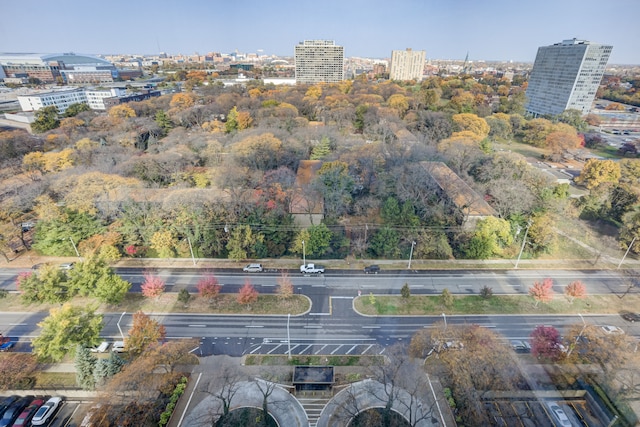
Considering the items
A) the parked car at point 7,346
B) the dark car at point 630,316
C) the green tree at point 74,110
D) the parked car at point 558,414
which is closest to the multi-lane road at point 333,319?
the dark car at point 630,316

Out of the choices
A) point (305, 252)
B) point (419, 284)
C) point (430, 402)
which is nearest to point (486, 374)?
point (430, 402)

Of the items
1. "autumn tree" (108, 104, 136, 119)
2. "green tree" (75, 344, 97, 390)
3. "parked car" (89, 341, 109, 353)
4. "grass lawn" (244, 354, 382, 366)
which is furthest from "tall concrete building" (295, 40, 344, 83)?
"green tree" (75, 344, 97, 390)

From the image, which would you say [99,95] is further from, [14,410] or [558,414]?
[558,414]

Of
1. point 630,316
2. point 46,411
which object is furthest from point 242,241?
point 630,316

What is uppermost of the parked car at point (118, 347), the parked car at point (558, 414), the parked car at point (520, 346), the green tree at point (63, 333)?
the green tree at point (63, 333)

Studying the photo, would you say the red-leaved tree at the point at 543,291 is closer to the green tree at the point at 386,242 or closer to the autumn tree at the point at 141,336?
the green tree at the point at 386,242

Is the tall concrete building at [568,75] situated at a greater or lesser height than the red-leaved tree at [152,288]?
greater
